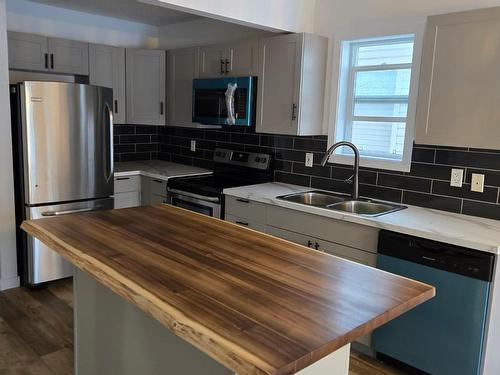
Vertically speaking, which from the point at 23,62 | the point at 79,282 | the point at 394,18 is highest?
the point at 394,18

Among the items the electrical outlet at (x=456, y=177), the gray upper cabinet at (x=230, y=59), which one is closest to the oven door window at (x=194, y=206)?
the gray upper cabinet at (x=230, y=59)

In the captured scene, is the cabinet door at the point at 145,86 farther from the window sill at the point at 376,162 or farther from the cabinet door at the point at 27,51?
the window sill at the point at 376,162

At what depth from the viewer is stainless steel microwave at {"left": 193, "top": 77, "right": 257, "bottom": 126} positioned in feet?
11.7

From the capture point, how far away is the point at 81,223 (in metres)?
1.99

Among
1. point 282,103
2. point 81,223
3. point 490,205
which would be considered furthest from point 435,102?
point 81,223

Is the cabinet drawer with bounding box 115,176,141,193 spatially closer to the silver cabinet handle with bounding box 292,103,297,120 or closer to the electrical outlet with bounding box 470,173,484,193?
the silver cabinet handle with bounding box 292,103,297,120

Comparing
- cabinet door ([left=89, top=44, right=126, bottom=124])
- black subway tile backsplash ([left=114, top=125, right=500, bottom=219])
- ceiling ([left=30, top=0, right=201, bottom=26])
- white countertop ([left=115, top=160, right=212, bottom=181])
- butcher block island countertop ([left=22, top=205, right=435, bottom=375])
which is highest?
ceiling ([left=30, top=0, right=201, bottom=26])

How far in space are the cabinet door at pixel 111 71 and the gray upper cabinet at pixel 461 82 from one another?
3.00 m

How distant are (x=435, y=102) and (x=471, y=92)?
19 cm

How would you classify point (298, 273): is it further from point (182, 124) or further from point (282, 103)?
point (182, 124)

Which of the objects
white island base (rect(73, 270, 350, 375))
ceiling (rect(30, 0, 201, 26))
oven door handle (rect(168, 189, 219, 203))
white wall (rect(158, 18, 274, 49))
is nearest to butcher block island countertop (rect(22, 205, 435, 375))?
white island base (rect(73, 270, 350, 375))

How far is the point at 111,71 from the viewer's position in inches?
170

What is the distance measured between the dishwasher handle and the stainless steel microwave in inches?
63.2

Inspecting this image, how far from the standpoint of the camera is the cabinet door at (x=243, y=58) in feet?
11.6
